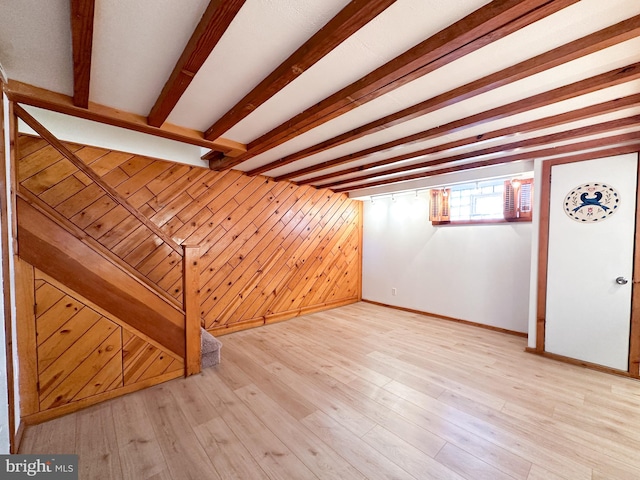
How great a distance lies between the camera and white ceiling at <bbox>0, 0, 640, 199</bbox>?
113cm

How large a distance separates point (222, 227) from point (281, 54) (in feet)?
A: 8.42

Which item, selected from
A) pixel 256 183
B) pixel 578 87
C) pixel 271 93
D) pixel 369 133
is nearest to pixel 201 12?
pixel 271 93

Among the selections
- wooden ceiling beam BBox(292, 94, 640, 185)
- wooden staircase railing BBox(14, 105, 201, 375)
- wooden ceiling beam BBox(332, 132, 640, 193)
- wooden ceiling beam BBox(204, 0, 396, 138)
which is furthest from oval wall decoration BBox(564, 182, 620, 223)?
wooden staircase railing BBox(14, 105, 201, 375)

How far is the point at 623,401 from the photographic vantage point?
209 centimetres

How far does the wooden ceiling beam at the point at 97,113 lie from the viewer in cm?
171

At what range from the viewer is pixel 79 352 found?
1.92 metres

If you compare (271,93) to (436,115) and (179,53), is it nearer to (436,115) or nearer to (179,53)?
(179,53)

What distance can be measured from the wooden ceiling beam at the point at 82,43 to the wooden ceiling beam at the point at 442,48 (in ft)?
4.20

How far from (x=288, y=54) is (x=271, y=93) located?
29 cm

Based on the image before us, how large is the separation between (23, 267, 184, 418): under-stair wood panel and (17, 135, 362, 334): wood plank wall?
0.76m
